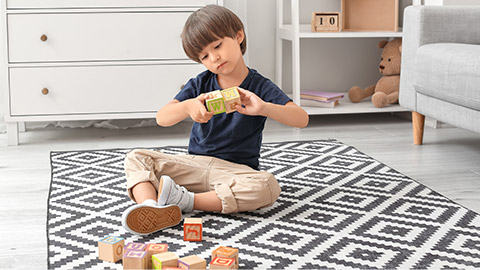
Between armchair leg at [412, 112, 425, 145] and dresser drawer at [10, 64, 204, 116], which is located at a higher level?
dresser drawer at [10, 64, 204, 116]

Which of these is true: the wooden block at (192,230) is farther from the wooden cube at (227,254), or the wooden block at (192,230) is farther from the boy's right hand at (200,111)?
the boy's right hand at (200,111)

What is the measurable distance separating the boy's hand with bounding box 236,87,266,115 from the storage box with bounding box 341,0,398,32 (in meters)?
1.50

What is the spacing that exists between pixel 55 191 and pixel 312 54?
1.72 m

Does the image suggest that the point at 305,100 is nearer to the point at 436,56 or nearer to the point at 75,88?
the point at 436,56

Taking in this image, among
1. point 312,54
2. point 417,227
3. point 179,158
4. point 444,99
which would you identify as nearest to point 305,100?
point 312,54

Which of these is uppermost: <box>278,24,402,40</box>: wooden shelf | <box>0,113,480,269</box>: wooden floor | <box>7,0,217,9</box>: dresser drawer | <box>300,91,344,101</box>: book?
<box>7,0,217,9</box>: dresser drawer

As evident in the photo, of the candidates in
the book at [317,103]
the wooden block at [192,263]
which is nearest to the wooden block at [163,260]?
the wooden block at [192,263]

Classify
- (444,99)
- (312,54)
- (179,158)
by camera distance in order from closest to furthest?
(179,158), (444,99), (312,54)

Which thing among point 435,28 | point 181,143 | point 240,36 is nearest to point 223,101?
point 240,36

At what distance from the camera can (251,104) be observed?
4.58 ft

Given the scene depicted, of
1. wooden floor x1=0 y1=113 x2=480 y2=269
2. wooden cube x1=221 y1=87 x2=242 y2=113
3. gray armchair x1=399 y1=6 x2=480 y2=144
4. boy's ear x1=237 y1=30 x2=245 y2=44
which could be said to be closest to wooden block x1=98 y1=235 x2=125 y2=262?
wooden floor x1=0 y1=113 x2=480 y2=269

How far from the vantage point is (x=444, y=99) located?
1.96 metres

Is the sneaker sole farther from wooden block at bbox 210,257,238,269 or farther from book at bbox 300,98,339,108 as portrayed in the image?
book at bbox 300,98,339,108

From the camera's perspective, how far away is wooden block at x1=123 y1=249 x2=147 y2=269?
1074 millimetres
